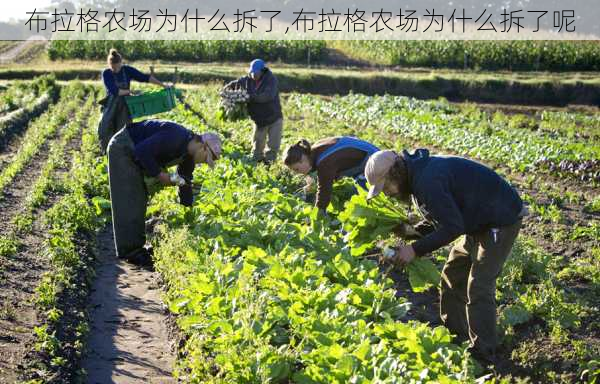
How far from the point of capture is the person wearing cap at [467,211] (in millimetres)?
4711

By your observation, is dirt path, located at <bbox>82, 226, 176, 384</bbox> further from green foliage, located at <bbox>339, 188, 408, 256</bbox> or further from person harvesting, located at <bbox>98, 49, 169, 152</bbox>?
person harvesting, located at <bbox>98, 49, 169, 152</bbox>

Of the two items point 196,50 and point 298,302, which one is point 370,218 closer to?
point 298,302

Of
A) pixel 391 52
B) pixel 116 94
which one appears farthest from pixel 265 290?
pixel 391 52

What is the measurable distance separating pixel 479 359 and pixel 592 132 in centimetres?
1241

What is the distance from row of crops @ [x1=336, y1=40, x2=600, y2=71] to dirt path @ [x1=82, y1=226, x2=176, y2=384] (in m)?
27.2

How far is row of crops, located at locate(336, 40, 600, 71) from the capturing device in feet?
107

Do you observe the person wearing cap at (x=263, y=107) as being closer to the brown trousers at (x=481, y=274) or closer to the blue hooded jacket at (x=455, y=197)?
the brown trousers at (x=481, y=274)

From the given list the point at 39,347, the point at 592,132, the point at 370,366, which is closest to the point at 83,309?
the point at 39,347

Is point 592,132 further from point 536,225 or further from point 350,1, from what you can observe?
point 350,1

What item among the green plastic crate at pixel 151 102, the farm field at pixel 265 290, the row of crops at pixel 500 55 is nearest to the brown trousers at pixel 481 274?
the farm field at pixel 265 290

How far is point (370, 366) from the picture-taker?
→ 12.7 feet

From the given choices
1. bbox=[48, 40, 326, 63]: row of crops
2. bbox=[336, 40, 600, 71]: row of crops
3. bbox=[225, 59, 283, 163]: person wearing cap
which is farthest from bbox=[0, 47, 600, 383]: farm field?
bbox=[48, 40, 326, 63]: row of crops

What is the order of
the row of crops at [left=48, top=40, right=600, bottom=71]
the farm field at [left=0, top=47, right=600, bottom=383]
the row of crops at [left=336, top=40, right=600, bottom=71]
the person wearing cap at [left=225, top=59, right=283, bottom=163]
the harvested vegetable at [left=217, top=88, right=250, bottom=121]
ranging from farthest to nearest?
the row of crops at [left=48, top=40, right=600, bottom=71] < the row of crops at [left=336, top=40, right=600, bottom=71] < the harvested vegetable at [left=217, top=88, right=250, bottom=121] < the person wearing cap at [left=225, top=59, right=283, bottom=163] < the farm field at [left=0, top=47, right=600, bottom=383]

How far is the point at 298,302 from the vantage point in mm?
4688
